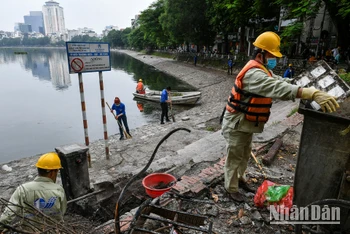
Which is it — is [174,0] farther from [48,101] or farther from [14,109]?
[14,109]

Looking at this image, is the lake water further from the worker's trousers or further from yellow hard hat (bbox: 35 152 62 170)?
the worker's trousers

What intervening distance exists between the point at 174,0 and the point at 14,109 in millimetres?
20388

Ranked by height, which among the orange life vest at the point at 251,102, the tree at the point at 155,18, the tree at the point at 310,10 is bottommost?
the orange life vest at the point at 251,102

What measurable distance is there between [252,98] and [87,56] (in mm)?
4432

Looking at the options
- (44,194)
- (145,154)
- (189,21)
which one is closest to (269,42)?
(44,194)

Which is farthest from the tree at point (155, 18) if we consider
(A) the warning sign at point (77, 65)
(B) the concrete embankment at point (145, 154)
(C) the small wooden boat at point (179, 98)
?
(A) the warning sign at point (77, 65)

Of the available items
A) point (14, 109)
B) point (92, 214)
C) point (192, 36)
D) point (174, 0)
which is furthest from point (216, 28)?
point (92, 214)

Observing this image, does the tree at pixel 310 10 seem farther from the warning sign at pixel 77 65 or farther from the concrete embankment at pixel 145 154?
the warning sign at pixel 77 65

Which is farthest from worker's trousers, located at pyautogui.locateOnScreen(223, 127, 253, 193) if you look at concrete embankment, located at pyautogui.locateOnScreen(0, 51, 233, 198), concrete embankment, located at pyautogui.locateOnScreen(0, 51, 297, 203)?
concrete embankment, located at pyautogui.locateOnScreen(0, 51, 233, 198)

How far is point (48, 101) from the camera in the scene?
19.9 m

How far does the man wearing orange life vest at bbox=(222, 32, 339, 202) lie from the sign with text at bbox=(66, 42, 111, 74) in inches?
160

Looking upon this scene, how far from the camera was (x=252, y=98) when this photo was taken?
104 inches

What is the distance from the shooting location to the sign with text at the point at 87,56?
5480mm

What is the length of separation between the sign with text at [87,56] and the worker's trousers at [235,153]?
410cm
